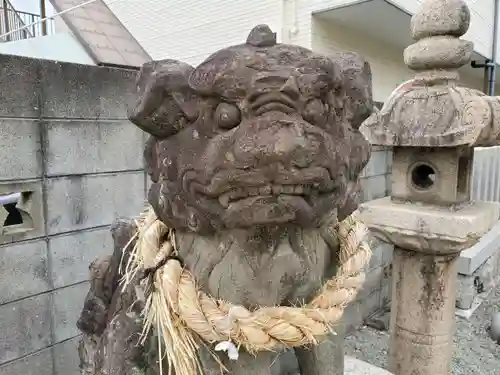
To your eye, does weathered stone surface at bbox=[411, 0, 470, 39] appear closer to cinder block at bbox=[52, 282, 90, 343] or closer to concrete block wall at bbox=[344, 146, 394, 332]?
concrete block wall at bbox=[344, 146, 394, 332]

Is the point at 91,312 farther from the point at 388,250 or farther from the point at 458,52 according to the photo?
the point at 388,250

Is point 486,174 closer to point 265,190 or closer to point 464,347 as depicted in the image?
point 464,347

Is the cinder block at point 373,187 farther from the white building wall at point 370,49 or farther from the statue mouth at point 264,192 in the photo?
the statue mouth at point 264,192

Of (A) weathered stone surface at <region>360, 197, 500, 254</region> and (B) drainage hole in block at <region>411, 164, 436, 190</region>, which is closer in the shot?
(A) weathered stone surface at <region>360, 197, 500, 254</region>

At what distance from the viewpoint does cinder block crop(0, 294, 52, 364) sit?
129cm

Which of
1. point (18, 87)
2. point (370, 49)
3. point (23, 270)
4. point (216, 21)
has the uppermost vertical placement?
point (216, 21)

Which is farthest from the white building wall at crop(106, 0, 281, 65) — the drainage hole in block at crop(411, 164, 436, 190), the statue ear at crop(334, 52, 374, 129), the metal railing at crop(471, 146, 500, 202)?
the statue ear at crop(334, 52, 374, 129)

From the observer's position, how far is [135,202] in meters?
1.61

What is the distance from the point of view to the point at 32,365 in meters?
1.36

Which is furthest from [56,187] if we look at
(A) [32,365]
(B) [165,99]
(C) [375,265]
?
(C) [375,265]

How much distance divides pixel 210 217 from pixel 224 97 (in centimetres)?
16

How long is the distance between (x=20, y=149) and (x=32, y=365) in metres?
0.66

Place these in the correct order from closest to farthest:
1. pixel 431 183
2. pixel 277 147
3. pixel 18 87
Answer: pixel 277 147 → pixel 18 87 → pixel 431 183

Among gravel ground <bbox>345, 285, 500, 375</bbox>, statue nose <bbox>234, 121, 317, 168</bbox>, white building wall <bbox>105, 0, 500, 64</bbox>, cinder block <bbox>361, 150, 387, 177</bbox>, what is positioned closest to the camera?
statue nose <bbox>234, 121, 317, 168</bbox>
